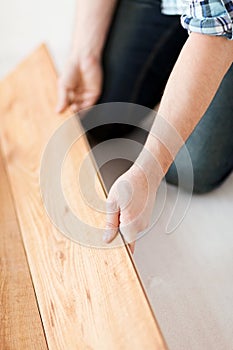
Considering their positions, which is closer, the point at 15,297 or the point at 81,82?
the point at 15,297

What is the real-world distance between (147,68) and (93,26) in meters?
0.16

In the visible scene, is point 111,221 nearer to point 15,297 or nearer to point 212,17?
point 15,297

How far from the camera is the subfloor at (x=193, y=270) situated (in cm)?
99

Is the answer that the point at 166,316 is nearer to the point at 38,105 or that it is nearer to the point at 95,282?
the point at 95,282

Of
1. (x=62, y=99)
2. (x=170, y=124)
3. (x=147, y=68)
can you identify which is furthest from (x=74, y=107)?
(x=170, y=124)

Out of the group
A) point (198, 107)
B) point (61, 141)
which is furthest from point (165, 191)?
point (198, 107)

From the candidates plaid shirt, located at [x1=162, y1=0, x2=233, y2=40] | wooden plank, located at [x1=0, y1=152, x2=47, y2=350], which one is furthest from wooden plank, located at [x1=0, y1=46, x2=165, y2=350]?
plaid shirt, located at [x1=162, y1=0, x2=233, y2=40]

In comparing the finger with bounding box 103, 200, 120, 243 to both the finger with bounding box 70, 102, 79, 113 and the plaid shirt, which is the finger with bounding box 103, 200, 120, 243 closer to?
the plaid shirt

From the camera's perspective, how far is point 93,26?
4.43 feet

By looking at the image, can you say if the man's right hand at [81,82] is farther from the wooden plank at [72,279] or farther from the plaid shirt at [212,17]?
the plaid shirt at [212,17]

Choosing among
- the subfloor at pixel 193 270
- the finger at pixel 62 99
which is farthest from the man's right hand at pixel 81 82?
the subfloor at pixel 193 270

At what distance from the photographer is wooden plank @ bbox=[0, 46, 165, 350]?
815 mm

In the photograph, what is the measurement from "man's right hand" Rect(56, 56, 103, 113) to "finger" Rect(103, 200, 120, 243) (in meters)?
0.44

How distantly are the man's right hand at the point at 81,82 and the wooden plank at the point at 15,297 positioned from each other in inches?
12.9
